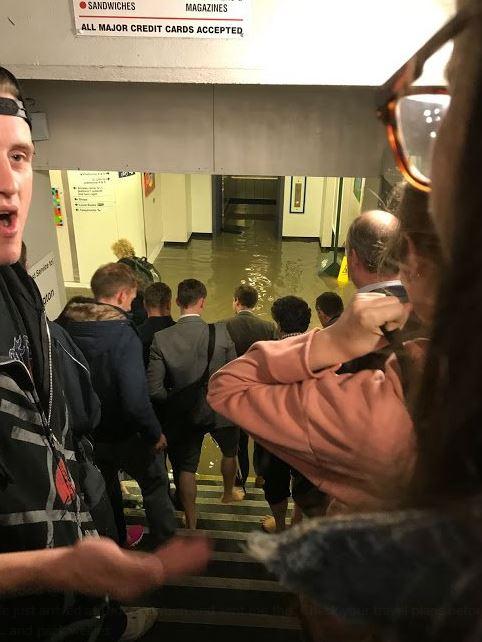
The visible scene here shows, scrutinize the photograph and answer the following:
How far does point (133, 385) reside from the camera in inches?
101

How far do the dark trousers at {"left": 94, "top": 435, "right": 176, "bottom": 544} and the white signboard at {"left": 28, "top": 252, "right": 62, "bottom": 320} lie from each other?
1794 mm

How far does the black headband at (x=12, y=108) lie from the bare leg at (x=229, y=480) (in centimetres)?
288

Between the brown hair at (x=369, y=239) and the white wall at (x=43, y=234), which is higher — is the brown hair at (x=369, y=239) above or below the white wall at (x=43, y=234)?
above

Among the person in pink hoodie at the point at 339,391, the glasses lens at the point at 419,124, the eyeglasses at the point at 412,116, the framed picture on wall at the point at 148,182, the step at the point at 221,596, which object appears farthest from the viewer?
the framed picture on wall at the point at 148,182

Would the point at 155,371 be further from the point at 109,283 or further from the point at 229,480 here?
the point at 229,480

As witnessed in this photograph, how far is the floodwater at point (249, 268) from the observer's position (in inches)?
302

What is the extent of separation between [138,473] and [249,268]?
659 centimetres

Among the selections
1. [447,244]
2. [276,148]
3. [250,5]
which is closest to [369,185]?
[276,148]

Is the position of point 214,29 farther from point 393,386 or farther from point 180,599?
point 180,599

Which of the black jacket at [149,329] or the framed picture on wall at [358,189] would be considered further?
the framed picture on wall at [358,189]

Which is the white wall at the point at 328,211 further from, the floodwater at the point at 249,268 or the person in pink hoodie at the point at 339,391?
the person in pink hoodie at the point at 339,391

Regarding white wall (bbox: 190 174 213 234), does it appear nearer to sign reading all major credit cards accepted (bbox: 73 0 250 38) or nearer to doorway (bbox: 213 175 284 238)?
doorway (bbox: 213 175 284 238)

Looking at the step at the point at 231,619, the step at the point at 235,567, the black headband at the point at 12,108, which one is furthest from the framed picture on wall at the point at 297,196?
the black headband at the point at 12,108

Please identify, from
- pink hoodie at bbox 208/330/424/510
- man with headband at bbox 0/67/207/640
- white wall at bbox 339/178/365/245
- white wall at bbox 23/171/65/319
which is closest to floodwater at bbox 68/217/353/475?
white wall at bbox 339/178/365/245
